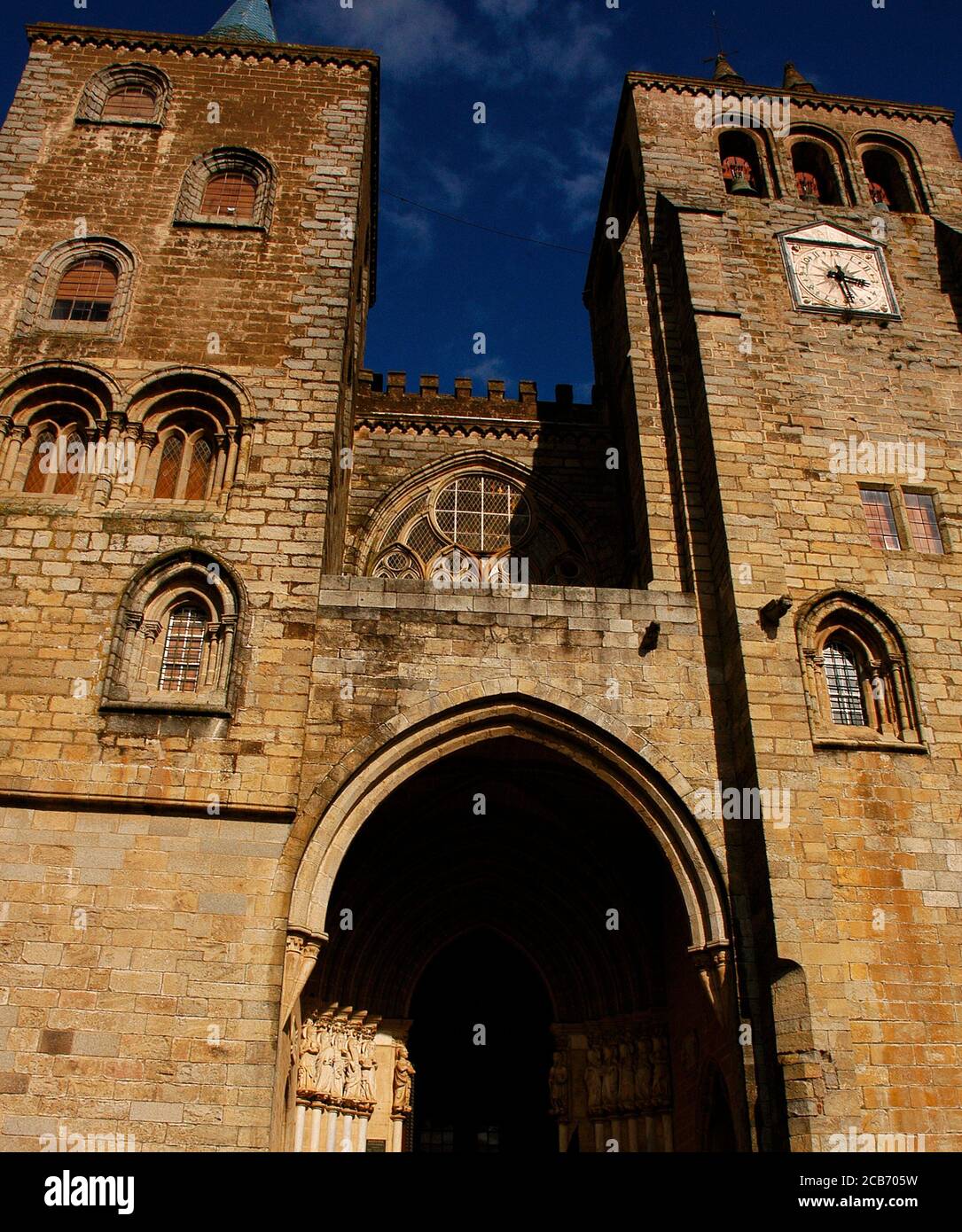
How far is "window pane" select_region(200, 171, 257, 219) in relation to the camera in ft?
41.2

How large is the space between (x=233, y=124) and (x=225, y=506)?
577cm

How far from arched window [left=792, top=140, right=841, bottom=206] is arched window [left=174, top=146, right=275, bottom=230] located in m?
7.40

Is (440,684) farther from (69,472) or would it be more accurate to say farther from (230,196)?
(230,196)

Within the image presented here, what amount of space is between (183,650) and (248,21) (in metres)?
14.2

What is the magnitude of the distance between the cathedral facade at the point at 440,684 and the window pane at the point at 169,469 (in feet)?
0.47

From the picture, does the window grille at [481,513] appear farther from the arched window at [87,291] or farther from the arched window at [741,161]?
the arched window at [87,291]

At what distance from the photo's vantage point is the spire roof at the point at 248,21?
18156 millimetres

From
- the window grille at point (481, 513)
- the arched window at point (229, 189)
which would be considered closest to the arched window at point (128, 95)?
the arched window at point (229, 189)

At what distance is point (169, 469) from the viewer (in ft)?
35.8

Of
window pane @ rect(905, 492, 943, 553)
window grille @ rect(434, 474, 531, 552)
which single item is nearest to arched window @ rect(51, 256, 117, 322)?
window grille @ rect(434, 474, 531, 552)

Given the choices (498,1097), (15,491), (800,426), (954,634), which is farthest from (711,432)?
(498,1097)

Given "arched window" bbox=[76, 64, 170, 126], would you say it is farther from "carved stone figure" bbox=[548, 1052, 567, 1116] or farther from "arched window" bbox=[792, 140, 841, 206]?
"carved stone figure" bbox=[548, 1052, 567, 1116]

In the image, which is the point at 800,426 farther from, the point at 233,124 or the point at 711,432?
the point at 233,124

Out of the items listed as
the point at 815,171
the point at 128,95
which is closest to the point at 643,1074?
the point at 815,171
